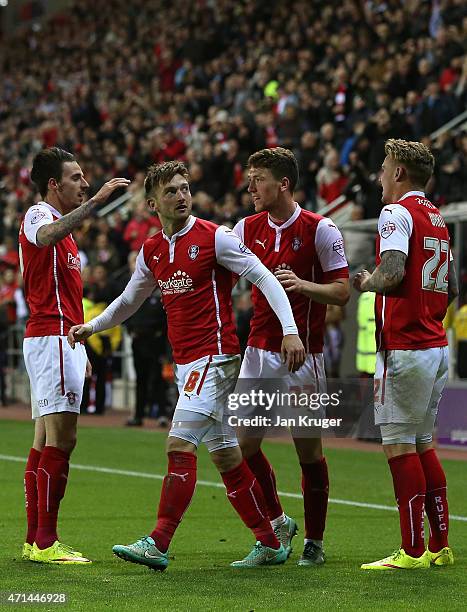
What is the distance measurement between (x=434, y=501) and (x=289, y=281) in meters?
1.47

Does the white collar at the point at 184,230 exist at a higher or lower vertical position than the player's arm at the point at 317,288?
higher

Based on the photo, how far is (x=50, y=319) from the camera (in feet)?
23.3

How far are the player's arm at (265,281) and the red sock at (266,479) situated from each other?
1042 millimetres

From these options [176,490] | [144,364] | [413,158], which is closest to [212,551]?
[176,490]

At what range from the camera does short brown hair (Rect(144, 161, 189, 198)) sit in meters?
6.79

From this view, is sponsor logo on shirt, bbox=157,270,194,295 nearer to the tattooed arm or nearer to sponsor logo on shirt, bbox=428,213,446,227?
the tattooed arm

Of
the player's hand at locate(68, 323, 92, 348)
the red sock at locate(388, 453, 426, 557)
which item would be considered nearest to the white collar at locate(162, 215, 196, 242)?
the player's hand at locate(68, 323, 92, 348)

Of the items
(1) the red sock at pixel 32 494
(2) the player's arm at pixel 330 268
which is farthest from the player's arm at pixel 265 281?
(1) the red sock at pixel 32 494

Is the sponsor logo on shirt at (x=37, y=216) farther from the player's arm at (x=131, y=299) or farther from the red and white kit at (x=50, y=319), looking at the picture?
the player's arm at (x=131, y=299)

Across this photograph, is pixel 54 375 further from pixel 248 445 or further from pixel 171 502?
pixel 248 445

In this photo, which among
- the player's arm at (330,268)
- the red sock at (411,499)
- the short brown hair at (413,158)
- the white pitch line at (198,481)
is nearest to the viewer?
the red sock at (411,499)

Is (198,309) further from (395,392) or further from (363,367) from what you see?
(363,367)

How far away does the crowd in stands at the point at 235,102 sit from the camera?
18.7 meters

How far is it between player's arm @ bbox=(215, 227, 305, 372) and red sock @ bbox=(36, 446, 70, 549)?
1.45 m
